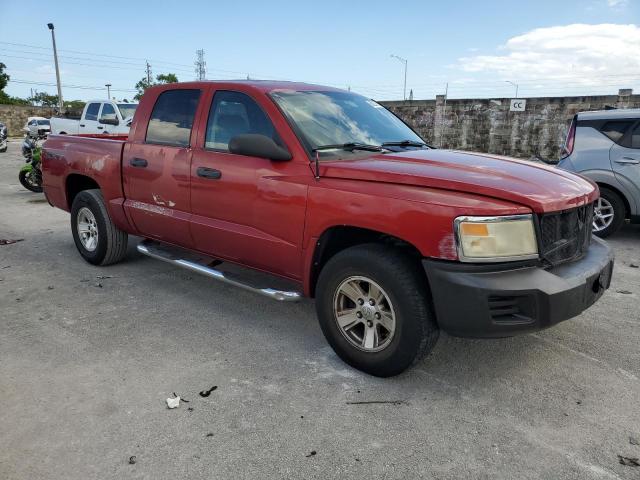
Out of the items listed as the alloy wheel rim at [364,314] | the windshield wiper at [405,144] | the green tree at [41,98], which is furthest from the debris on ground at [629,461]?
the green tree at [41,98]

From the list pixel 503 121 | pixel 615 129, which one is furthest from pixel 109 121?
pixel 503 121

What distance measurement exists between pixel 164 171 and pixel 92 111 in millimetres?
13115

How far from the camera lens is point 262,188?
363cm

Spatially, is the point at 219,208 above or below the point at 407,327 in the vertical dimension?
above

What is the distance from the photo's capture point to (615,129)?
6957 millimetres

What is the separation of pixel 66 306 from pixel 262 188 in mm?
2154

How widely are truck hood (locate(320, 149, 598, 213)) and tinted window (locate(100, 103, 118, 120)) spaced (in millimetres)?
12955

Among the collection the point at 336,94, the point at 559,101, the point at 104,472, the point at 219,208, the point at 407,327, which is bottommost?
the point at 104,472

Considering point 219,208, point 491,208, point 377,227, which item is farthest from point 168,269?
point 491,208

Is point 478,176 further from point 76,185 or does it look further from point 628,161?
point 628,161

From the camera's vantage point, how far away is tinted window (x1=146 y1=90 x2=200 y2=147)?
4301mm

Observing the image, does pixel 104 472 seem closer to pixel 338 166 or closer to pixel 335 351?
pixel 335 351

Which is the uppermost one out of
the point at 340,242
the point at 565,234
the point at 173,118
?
the point at 173,118

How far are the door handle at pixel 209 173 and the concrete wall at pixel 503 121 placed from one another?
1535 centimetres
